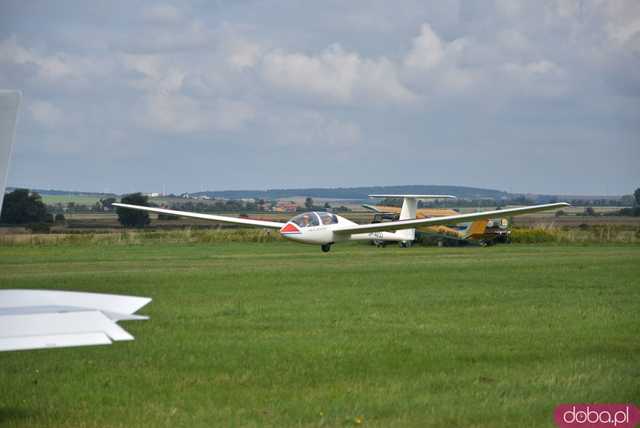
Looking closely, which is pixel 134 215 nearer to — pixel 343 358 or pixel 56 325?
pixel 343 358

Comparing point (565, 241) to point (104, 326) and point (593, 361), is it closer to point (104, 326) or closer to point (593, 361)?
point (593, 361)

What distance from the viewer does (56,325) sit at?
17.5ft

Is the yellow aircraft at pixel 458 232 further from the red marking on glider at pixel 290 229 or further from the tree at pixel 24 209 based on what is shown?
the tree at pixel 24 209

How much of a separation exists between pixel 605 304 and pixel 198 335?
7.68m

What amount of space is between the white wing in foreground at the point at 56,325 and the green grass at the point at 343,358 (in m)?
3.08

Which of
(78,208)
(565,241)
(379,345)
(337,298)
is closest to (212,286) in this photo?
(337,298)

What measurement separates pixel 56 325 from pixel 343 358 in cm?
662

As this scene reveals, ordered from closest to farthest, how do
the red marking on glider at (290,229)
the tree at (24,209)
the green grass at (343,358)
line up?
the green grass at (343,358), the red marking on glider at (290,229), the tree at (24,209)

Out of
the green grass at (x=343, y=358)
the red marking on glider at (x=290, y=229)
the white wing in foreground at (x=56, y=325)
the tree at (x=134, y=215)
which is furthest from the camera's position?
the tree at (x=134, y=215)

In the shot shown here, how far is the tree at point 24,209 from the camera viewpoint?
84.1 m

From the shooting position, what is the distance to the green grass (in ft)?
29.3

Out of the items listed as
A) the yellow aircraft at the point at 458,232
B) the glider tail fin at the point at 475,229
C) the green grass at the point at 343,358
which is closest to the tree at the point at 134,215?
the yellow aircraft at the point at 458,232

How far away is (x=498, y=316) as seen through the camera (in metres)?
16.0

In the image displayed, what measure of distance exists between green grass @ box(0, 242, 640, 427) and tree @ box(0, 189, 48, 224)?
63.9 meters
